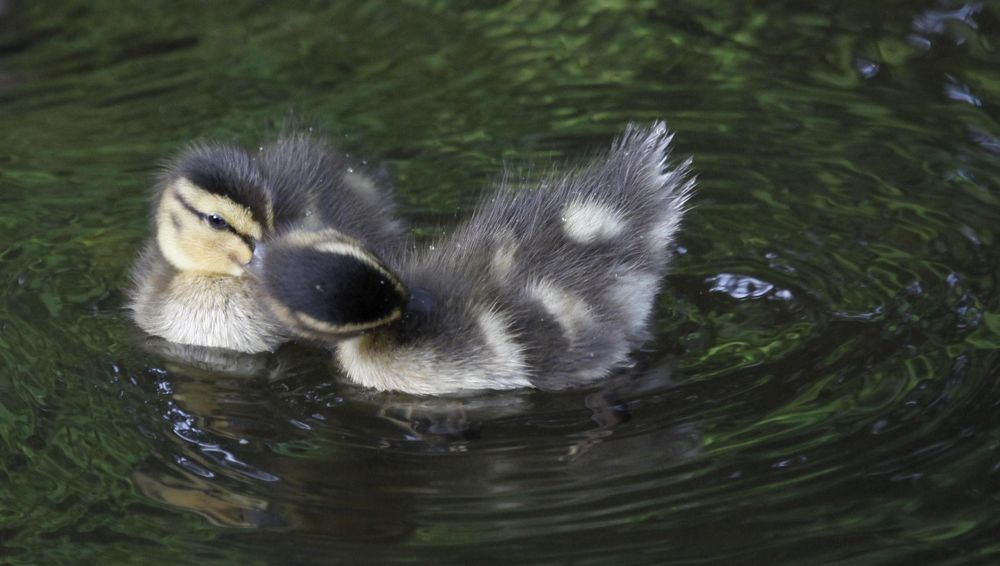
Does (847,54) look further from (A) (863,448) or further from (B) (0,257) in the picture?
(B) (0,257)

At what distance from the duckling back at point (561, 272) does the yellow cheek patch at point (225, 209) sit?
402 millimetres

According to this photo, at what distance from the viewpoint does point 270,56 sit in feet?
17.4

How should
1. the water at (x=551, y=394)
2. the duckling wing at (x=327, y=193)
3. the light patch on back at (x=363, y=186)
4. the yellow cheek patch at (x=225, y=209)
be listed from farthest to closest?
the light patch on back at (x=363, y=186) → the duckling wing at (x=327, y=193) → the yellow cheek patch at (x=225, y=209) → the water at (x=551, y=394)

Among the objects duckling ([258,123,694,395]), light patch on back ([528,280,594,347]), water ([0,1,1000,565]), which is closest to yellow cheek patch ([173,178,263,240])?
duckling ([258,123,694,395])

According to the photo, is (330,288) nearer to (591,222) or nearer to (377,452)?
(377,452)

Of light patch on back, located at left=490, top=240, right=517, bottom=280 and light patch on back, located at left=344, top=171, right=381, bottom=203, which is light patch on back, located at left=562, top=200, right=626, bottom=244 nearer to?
light patch on back, located at left=490, top=240, right=517, bottom=280

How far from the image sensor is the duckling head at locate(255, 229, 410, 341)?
2.97m

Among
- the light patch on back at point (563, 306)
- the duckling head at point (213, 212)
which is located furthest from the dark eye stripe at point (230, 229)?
the light patch on back at point (563, 306)

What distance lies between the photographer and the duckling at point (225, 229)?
12.1 feet

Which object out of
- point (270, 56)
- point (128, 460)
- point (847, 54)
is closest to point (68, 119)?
point (270, 56)

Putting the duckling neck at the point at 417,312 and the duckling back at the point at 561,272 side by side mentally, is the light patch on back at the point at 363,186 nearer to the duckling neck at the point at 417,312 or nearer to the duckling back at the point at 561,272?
the duckling back at the point at 561,272

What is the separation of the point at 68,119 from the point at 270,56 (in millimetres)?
771

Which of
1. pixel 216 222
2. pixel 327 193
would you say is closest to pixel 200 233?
pixel 216 222

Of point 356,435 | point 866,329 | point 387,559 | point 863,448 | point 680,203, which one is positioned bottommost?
point 387,559
